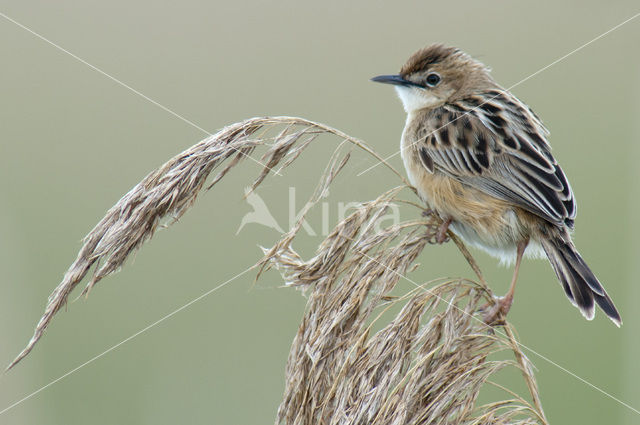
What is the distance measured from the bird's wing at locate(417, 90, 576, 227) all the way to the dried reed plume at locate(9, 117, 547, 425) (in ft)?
2.24

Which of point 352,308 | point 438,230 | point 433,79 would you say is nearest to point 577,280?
point 438,230

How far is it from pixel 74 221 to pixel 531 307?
3603 mm

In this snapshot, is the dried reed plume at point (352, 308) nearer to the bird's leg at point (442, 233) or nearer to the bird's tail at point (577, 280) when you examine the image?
the bird's leg at point (442, 233)

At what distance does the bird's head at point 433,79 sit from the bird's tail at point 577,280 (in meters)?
1.37

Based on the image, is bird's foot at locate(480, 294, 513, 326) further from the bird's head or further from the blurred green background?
the bird's head

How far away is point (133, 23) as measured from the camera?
24.6 feet

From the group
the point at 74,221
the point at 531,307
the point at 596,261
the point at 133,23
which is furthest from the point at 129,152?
the point at 596,261

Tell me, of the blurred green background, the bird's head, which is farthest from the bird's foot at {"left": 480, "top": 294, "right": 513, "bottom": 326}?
the bird's head

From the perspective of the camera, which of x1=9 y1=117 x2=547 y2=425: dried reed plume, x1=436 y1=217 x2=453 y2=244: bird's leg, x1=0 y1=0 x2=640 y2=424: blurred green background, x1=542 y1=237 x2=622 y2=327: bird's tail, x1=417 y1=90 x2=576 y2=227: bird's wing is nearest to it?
x1=9 y1=117 x2=547 y2=425: dried reed plume

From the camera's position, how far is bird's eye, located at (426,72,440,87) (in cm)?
447

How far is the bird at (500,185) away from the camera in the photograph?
340 centimetres

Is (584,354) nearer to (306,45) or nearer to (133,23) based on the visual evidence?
(306,45)

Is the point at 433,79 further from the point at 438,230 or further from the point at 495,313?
the point at 495,313

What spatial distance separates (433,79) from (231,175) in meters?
2.44
